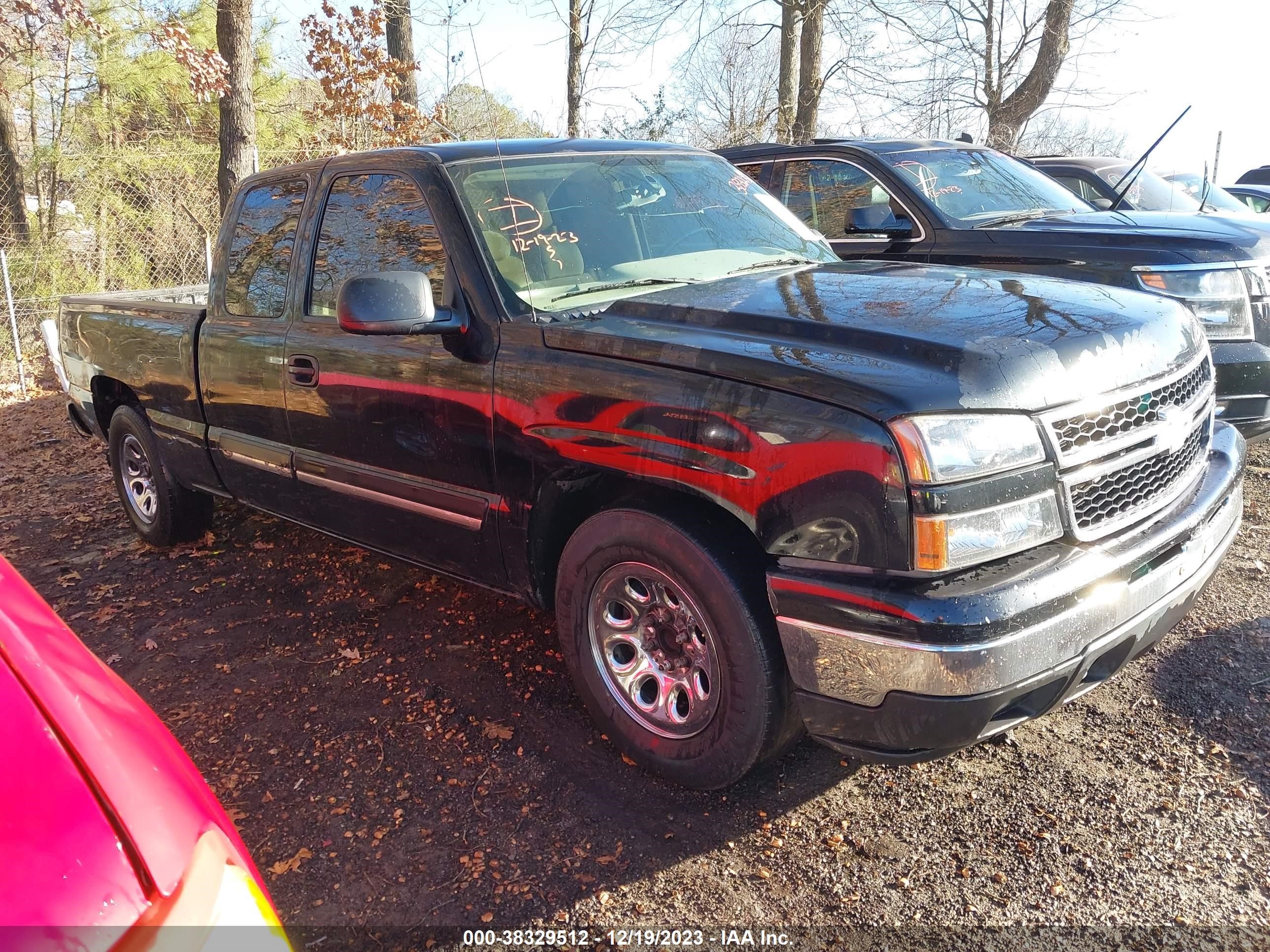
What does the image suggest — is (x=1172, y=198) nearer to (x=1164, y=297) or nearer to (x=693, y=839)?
(x=1164, y=297)

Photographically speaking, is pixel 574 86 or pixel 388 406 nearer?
pixel 388 406

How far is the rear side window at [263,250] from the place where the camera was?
408cm

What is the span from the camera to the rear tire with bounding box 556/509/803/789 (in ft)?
8.32

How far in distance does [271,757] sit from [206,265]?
1111 centimetres

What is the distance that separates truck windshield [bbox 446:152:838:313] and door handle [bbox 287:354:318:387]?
37.2 inches

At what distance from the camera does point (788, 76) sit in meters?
13.8

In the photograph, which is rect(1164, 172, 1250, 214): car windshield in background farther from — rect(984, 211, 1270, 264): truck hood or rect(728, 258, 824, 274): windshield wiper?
rect(728, 258, 824, 274): windshield wiper

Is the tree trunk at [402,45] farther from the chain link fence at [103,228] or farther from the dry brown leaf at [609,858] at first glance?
the dry brown leaf at [609,858]

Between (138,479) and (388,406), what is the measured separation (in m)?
2.77

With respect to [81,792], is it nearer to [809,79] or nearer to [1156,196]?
[1156,196]

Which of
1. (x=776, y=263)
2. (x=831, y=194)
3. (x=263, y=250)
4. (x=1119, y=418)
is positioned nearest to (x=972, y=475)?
(x=1119, y=418)

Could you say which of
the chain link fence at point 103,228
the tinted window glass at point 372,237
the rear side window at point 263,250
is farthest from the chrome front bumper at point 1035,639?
the chain link fence at point 103,228

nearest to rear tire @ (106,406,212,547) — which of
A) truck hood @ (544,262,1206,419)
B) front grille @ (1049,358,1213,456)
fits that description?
truck hood @ (544,262,1206,419)

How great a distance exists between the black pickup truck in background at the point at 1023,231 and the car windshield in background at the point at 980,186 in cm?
1
